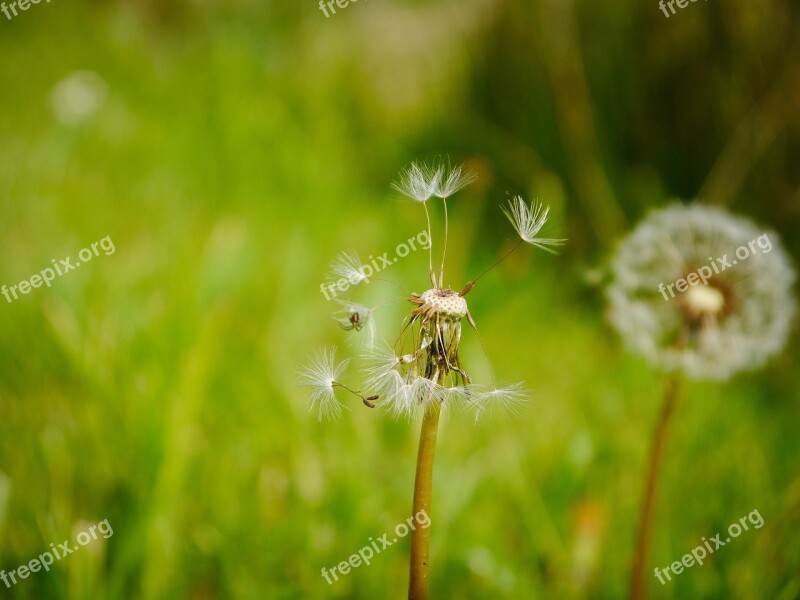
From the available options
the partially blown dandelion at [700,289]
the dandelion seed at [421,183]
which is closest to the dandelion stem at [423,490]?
the dandelion seed at [421,183]

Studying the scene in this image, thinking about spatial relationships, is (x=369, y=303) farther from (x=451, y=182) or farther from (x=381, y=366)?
(x=381, y=366)

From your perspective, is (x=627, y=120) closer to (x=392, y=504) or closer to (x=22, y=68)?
(x=392, y=504)

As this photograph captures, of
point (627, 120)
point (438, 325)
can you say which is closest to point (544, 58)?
point (627, 120)

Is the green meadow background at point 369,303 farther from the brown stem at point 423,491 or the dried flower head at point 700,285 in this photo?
the brown stem at point 423,491

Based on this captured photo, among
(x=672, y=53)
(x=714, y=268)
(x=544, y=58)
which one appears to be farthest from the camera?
(x=544, y=58)

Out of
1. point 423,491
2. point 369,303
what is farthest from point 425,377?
point 369,303

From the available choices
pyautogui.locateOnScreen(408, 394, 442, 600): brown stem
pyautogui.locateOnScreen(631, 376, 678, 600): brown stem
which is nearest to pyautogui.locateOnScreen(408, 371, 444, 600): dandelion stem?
pyautogui.locateOnScreen(408, 394, 442, 600): brown stem

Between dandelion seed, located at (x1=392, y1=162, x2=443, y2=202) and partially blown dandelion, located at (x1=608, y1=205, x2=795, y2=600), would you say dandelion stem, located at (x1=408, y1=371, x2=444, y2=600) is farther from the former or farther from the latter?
partially blown dandelion, located at (x1=608, y1=205, x2=795, y2=600)
